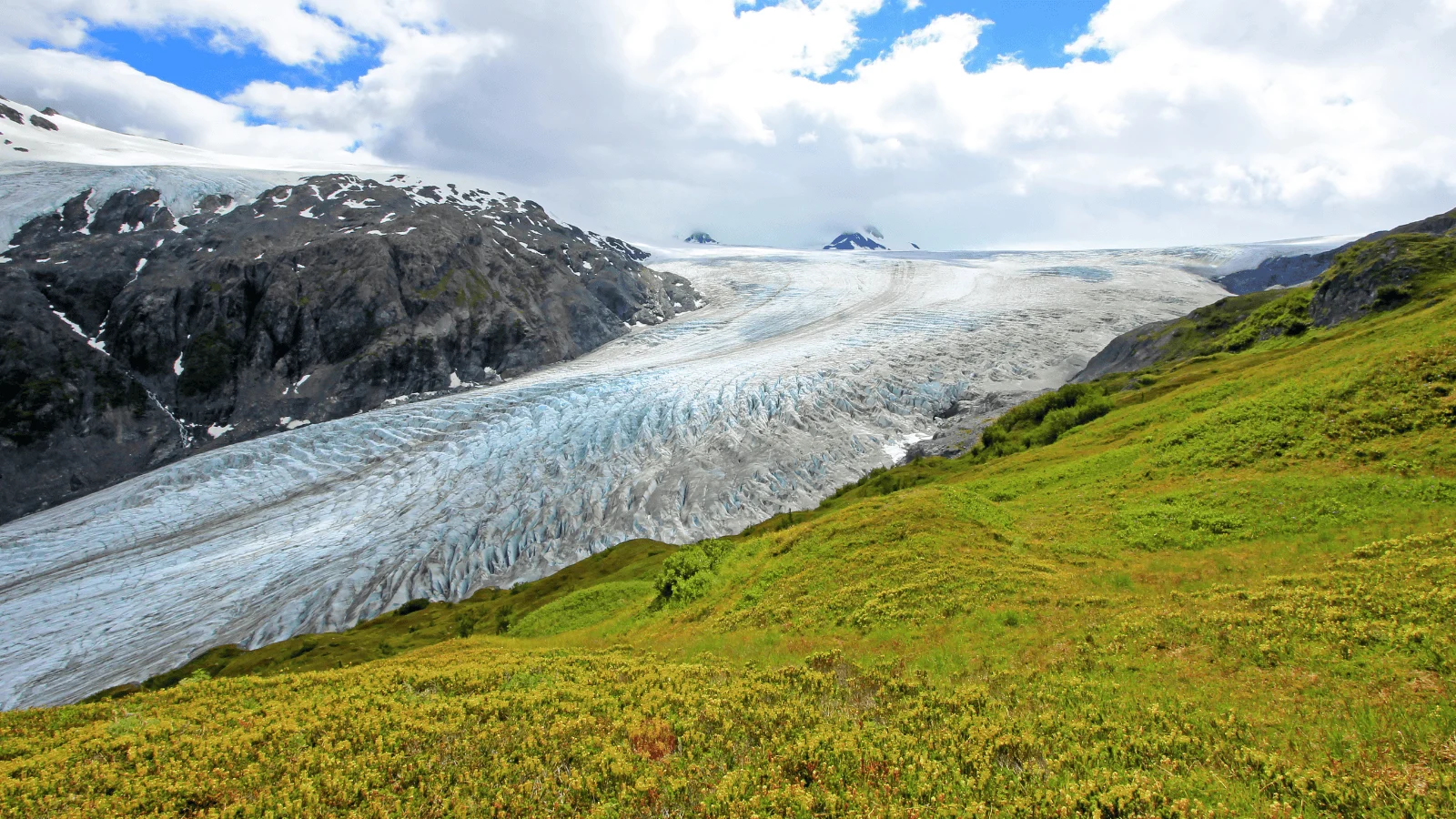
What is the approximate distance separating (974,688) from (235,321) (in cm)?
10732

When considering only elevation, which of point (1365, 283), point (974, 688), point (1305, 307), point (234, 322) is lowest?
point (974, 688)

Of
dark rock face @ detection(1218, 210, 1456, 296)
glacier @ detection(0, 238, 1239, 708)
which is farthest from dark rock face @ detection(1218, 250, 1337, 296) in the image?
glacier @ detection(0, 238, 1239, 708)

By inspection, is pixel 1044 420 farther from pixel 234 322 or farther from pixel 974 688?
pixel 234 322

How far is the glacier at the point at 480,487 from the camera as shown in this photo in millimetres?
39531

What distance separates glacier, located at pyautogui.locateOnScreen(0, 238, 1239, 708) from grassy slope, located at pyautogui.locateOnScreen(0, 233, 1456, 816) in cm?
2490

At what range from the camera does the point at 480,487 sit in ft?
168

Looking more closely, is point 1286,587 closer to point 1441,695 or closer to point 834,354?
point 1441,695

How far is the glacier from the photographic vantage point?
3953 centimetres

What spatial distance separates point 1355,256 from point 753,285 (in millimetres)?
81716

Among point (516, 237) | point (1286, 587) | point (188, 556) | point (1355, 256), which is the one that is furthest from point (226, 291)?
point (1355, 256)

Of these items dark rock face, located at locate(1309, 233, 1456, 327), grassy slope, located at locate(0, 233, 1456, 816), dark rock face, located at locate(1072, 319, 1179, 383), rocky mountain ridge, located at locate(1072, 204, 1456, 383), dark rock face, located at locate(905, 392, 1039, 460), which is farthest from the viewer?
dark rock face, located at locate(1072, 319, 1179, 383)

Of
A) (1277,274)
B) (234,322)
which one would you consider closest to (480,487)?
(234,322)

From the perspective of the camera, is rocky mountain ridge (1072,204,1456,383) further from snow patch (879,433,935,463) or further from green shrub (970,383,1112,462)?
snow patch (879,433,935,463)

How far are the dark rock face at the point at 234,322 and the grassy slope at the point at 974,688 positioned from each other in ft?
251
